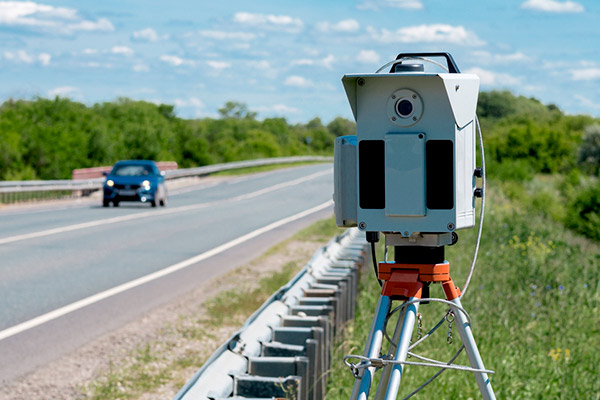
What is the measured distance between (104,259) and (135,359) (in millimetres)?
5964

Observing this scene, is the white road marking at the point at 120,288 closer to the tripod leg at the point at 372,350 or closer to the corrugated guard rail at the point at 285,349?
the corrugated guard rail at the point at 285,349

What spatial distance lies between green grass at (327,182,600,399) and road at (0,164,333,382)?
2.61m

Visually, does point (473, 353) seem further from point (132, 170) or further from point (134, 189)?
point (132, 170)

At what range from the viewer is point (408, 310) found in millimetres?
2869

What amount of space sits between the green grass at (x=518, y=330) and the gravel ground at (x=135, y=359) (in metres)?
1.27

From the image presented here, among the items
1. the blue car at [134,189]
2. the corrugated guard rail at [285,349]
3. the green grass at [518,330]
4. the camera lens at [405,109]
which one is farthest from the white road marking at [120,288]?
the blue car at [134,189]

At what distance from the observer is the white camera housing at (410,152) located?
2.77m

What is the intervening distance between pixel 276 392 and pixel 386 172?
1.54 metres

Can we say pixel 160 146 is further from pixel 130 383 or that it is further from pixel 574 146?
pixel 130 383

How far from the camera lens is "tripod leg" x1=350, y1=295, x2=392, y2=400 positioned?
2.71 metres

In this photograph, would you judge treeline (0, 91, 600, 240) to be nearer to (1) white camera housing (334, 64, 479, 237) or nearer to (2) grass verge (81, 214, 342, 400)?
(2) grass verge (81, 214, 342, 400)

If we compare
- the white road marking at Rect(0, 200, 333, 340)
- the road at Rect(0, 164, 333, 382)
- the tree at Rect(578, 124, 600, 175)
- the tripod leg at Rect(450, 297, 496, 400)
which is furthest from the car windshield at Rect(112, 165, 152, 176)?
the tree at Rect(578, 124, 600, 175)

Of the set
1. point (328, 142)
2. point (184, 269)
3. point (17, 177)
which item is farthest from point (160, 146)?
point (328, 142)

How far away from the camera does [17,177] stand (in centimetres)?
4175
